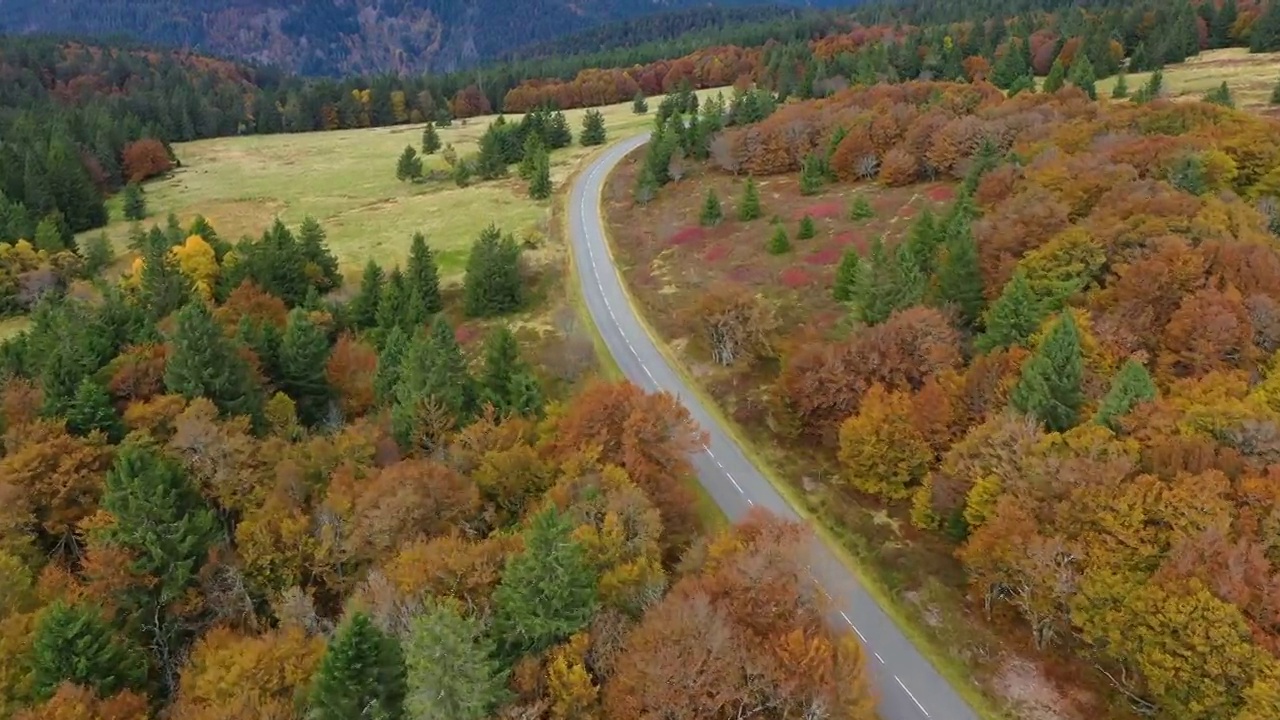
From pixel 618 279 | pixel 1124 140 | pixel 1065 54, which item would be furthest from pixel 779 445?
pixel 1065 54

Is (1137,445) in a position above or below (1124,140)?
below

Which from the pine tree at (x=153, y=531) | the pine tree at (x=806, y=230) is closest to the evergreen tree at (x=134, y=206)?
the pine tree at (x=153, y=531)

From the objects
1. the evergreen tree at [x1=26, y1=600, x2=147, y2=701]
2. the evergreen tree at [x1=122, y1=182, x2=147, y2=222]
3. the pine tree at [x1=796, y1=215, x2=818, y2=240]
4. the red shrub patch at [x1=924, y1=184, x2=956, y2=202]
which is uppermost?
the evergreen tree at [x1=122, y1=182, x2=147, y2=222]

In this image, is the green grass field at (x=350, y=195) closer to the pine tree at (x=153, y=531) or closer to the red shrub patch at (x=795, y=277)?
the red shrub patch at (x=795, y=277)

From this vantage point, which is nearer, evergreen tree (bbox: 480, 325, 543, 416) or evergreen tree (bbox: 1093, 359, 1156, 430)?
evergreen tree (bbox: 1093, 359, 1156, 430)

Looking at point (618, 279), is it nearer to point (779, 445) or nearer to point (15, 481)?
point (779, 445)

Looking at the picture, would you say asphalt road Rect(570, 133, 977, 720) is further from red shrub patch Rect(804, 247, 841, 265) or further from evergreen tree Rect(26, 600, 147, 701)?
evergreen tree Rect(26, 600, 147, 701)

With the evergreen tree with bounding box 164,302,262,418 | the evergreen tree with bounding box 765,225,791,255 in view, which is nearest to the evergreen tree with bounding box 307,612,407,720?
the evergreen tree with bounding box 164,302,262,418
